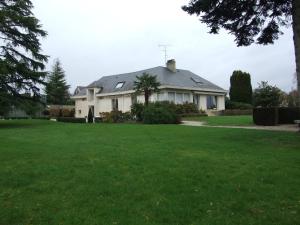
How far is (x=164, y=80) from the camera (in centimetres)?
4128

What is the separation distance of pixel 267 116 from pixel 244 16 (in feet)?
31.6

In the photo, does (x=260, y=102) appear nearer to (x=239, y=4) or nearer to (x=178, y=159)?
(x=239, y=4)

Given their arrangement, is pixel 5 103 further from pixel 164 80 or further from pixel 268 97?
pixel 268 97

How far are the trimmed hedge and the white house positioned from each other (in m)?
17.3

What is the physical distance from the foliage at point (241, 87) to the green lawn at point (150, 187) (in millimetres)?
39537

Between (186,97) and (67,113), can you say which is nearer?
(186,97)

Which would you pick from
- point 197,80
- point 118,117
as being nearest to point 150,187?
point 118,117

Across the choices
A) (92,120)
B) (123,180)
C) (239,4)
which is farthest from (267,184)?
(92,120)

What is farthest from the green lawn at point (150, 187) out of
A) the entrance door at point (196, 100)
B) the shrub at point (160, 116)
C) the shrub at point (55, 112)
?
the shrub at point (55, 112)

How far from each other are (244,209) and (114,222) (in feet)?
6.25

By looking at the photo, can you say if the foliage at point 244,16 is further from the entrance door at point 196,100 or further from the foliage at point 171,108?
the entrance door at point 196,100

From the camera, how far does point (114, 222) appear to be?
17.1ft

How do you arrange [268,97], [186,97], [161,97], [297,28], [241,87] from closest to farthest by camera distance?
1. [297,28]
2. [268,97]
3. [161,97]
4. [186,97]
5. [241,87]

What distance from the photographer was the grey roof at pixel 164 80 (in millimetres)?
42250
